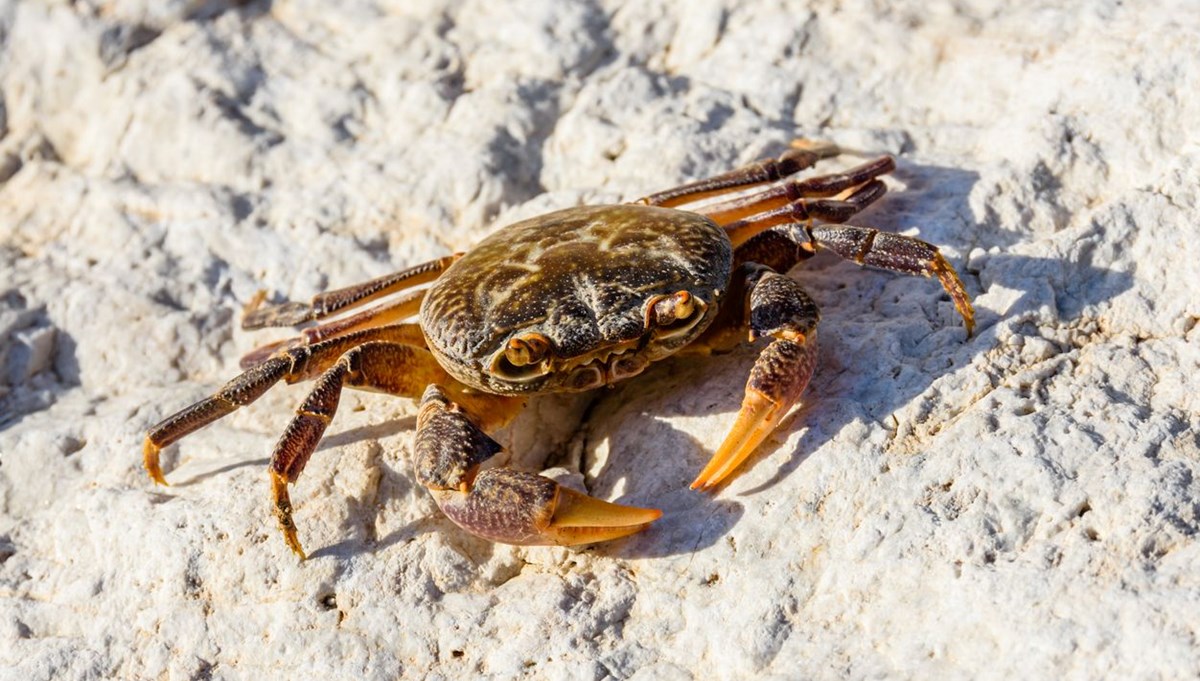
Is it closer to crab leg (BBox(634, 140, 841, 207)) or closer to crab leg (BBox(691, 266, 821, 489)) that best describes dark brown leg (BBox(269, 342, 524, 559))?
crab leg (BBox(691, 266, 821, 489))

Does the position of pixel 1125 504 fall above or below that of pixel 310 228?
above

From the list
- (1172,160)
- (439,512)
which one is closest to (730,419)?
(439,512)

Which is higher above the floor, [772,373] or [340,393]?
Answer: [772,373]

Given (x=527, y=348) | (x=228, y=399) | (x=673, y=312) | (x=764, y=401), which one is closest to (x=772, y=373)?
(x=764, y=401)

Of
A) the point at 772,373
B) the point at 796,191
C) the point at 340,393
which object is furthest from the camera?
the point at 796,191

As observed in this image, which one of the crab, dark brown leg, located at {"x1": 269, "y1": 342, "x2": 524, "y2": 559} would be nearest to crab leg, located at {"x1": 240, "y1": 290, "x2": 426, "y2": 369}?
the crab

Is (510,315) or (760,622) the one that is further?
(510,315)

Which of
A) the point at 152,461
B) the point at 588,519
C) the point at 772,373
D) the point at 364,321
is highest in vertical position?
the point at 772,373

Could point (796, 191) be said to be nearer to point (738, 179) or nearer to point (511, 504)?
point (738, 179)

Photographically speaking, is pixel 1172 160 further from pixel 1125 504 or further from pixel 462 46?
pixel 462 46
